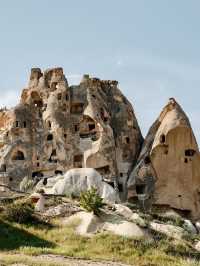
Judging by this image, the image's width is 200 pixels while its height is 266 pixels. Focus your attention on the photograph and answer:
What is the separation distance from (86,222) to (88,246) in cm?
390

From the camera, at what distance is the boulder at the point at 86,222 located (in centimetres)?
3431

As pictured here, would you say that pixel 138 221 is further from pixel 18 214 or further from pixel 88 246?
pixel 18 214

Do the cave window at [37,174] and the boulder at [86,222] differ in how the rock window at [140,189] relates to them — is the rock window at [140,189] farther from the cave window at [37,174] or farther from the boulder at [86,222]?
the boulder at [86,222]

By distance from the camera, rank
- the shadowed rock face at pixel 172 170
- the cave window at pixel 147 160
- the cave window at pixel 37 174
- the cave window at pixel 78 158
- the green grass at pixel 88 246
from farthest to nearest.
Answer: the cave window at pixel 78 158, the cave window at pixel 147 160, the cave window at pixel 37 174, the shadowed rock face at pixel 172 170, the green grass at pixel 88 246

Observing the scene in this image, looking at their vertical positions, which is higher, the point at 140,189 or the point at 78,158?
the point at 78,158

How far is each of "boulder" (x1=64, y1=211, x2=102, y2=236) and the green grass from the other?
48 centimetres

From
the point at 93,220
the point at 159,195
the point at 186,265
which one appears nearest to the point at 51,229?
the point at 93,220

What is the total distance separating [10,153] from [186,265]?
1747 inches

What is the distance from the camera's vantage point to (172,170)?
67.9m

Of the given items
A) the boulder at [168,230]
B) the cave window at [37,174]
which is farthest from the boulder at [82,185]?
the cave window at [37,174]

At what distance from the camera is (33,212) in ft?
122

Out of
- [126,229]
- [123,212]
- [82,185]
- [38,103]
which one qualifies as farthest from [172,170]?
[126,229]

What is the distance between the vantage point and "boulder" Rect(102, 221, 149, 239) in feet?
111

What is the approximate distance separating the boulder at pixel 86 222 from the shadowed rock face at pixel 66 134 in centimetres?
3045
